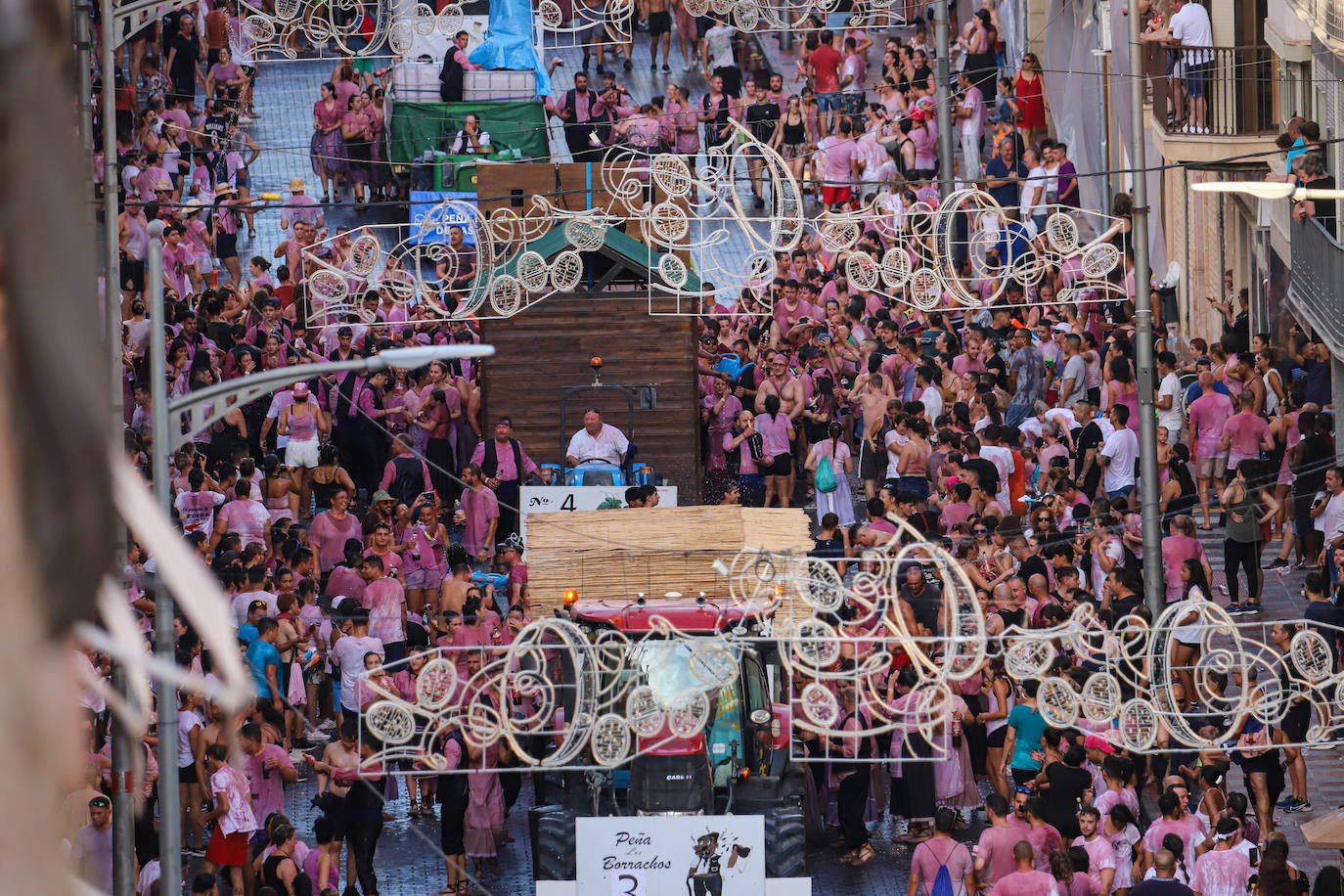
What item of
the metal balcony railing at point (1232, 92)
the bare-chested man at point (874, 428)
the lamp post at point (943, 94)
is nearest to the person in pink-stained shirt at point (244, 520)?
the bare-chested man at point (874, 428)

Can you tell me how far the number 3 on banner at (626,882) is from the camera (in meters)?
14.9

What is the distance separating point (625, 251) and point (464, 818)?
9.90 metres

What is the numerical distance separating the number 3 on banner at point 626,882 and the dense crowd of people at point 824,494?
1205 millimetres

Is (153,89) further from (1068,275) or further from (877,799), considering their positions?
(877,799)

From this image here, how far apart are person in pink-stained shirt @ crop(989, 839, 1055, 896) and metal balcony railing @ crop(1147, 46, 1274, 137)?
16.3 meters

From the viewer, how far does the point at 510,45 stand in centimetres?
3709

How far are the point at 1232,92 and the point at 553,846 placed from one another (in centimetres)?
1711

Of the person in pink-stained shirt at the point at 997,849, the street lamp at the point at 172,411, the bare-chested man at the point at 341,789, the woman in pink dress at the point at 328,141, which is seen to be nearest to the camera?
the street lamp at the point at 172,411

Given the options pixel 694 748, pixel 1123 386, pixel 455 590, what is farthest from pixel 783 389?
pixel 694 748

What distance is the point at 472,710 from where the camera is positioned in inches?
642

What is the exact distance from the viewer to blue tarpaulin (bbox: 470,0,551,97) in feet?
121

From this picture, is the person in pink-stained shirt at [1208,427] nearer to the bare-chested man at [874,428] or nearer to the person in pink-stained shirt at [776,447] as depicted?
the bare-chested man at [874,428]

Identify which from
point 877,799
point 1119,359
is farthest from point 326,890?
point 1119,359

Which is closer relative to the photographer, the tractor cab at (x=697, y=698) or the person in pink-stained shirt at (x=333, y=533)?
the tractor cab at (x=697, y=698)
